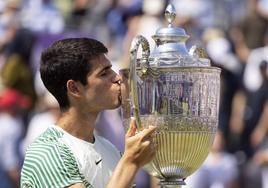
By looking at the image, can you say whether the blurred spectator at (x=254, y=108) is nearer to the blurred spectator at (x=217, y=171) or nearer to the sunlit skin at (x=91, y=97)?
the blurred spectator at (x=217, y=171)

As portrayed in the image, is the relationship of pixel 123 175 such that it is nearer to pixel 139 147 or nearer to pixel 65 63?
pixel 139 147

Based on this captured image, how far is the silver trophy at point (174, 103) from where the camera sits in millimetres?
3816

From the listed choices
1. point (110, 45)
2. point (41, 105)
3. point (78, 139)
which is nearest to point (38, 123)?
point (41, 105)

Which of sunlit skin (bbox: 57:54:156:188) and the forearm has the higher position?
sunlit skin (bbox: 57:54:156:188)

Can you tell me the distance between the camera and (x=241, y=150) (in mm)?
8695

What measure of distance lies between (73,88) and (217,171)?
14.6ft

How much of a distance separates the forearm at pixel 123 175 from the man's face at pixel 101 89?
312mm

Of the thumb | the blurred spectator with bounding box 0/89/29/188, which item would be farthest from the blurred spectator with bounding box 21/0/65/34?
the thumb

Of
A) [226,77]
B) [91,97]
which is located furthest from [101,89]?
[226,77]

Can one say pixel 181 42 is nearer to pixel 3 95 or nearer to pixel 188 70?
pixel 188 70

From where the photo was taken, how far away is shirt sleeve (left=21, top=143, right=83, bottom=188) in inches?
148

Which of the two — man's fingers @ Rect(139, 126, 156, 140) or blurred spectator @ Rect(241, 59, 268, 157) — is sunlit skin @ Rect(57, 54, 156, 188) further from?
blurred spectator @ Rect(241, 59, 268, 157)

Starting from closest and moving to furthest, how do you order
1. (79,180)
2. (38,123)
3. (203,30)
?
(79,180), (38,123), (203,30)

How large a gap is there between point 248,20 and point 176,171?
18.9ft
